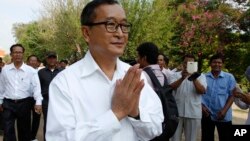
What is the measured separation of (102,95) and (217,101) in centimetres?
434

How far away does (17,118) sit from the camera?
6895 millimetres

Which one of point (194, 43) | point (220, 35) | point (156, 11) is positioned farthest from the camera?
point (156, 11)

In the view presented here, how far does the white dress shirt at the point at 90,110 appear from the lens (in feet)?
5.63

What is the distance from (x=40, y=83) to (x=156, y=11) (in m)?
16.2

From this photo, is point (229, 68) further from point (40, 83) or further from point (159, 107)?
point (159, 107)

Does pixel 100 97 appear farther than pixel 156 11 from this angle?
No

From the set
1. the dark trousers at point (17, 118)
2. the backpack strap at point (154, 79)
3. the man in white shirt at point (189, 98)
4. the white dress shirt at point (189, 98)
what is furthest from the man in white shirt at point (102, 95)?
the dark trousers at point (17, 118)

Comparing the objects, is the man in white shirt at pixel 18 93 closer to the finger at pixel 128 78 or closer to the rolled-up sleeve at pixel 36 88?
the rolled-up sleeve at pixel 36 88

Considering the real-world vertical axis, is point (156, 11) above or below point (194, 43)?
above

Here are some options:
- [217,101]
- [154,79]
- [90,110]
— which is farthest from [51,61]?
[90,110]

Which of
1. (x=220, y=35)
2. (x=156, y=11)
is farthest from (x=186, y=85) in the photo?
(x=156, y=11)

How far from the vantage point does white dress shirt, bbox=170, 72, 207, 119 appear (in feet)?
19.4

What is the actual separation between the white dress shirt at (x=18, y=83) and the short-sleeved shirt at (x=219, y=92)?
2.99 m

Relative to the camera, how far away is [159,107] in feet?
6.72
